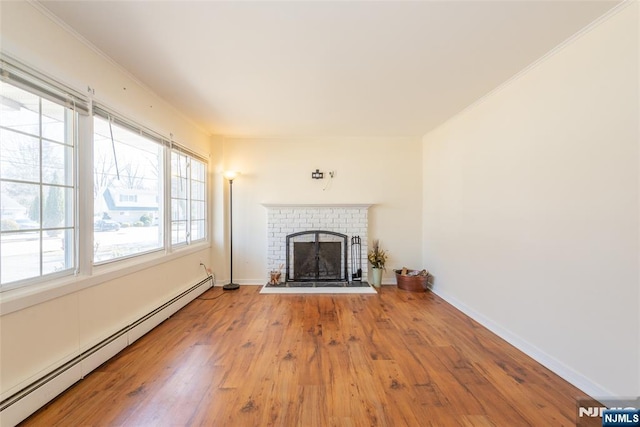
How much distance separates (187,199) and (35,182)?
1858 millimetres

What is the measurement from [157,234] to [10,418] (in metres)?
1.73

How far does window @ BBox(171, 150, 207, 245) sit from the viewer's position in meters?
3.14

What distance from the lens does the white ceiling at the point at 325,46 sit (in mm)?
1526

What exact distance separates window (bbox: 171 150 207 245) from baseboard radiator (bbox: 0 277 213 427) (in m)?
0.99

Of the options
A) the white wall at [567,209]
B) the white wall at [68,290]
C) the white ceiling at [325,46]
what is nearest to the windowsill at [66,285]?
the white wall at [68,290]

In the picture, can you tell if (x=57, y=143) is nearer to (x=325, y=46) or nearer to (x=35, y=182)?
(x=35, y=182)

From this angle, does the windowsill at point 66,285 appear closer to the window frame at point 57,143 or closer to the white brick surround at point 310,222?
the window frame at point 57,143

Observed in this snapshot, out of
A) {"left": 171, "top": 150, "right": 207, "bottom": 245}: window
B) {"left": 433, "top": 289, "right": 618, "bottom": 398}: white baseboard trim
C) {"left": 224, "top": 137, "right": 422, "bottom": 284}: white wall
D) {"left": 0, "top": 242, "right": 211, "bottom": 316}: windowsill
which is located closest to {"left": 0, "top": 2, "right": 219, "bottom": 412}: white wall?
{"left": 0, "top": 242, "right": 211, "bottom": 316}: windowsill

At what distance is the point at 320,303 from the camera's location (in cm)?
335

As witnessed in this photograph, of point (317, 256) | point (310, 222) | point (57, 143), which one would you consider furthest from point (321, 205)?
point (57, 143)

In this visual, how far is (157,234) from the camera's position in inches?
112

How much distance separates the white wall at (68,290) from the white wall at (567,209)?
3.53 metres

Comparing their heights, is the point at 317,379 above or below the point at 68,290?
below

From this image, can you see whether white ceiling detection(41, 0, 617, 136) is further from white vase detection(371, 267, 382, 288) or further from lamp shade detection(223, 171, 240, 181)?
white vase detection(371, 267, 382, 288)
